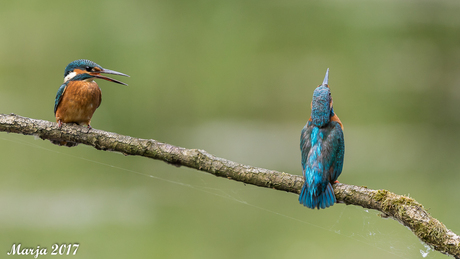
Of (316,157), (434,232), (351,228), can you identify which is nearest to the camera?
(434,232)

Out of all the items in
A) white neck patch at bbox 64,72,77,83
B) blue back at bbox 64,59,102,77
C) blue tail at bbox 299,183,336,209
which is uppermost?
blue back at bbox 64,59,102,77

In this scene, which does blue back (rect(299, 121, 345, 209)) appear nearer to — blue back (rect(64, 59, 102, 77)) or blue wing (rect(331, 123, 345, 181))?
blue wing (rect(331, 123, 345, 181))

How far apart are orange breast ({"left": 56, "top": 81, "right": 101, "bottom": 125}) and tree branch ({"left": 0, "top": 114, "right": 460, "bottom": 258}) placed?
0.15 metres

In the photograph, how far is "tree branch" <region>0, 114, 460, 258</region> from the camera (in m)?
1.05

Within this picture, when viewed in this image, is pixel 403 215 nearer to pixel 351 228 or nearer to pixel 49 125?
pixel 49 125

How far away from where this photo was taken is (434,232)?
0.99 meters

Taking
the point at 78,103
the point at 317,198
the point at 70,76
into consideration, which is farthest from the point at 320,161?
the point at 70,76

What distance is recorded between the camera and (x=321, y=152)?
123 cm

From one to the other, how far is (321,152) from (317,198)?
0.18m

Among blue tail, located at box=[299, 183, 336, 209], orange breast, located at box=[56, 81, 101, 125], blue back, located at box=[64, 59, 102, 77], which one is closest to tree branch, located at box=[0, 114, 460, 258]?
blue tail, located at box=[299, 183, 336, 209]

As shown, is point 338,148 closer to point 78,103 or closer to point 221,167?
point 221,167

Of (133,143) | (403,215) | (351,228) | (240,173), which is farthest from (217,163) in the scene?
(351,228)

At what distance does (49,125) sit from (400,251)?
4.89 ft

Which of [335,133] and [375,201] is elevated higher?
[335,133]
